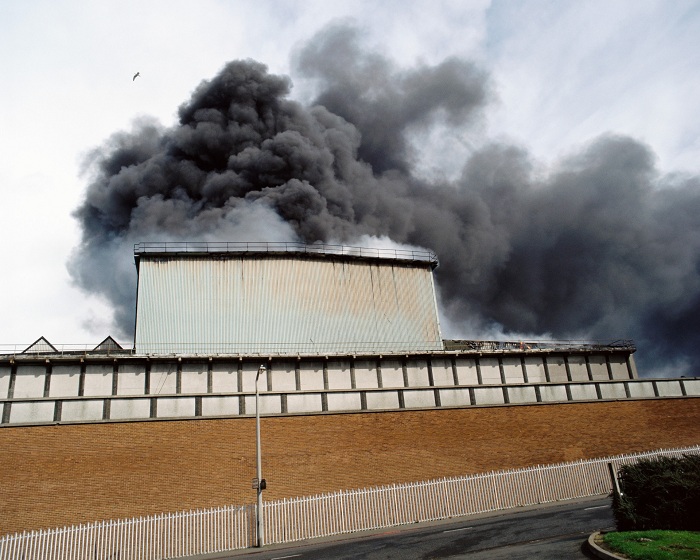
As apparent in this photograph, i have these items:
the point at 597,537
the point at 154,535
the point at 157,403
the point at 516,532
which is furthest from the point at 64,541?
the point at 597,537

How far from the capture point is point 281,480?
79.3ft

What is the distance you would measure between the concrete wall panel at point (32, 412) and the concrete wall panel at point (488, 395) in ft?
64.9

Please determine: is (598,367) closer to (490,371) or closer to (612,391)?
(612,391)

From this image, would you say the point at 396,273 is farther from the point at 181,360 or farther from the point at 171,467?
the point at 171,467

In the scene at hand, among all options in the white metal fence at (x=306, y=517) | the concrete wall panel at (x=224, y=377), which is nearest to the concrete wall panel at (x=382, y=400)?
the white metal fence at (x=306, y=517)

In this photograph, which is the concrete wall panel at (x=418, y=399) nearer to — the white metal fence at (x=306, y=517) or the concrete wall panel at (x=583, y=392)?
the white metal fence at (x=306, y=517)

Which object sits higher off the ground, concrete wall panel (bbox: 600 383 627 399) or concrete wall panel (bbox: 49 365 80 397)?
concrete wall panel (bbox: 49 365 80 397)

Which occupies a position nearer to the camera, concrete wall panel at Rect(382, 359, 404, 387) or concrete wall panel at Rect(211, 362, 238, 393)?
concrete wall panel at Rect(211, 362, 238, 393)

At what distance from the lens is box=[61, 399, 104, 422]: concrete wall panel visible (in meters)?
23.6

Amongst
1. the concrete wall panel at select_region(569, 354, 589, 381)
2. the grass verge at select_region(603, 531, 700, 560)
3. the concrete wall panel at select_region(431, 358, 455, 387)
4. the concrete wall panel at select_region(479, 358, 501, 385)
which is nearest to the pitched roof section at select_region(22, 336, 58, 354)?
the concrete wall panel at select_region(431, 358, 455, 387)

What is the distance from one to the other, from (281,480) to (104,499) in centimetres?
→ 696

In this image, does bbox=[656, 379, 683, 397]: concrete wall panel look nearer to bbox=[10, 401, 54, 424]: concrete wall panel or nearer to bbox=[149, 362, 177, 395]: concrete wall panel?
Answer: bbox=[149, 362, 177, 395]: concrete wall panel

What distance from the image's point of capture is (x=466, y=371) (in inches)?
1345

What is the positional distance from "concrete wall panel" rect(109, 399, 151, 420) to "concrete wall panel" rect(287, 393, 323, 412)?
626cm
